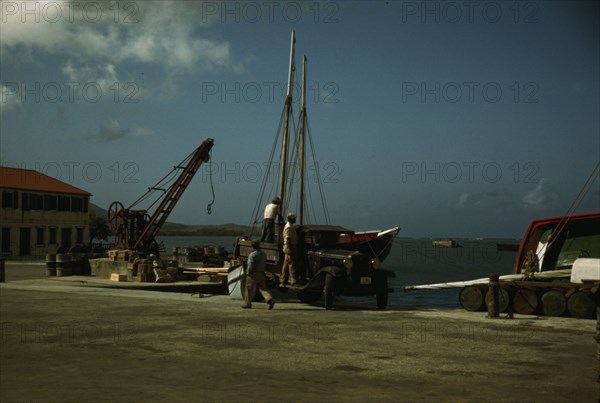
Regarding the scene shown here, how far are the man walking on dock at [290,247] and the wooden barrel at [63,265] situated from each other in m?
15.1

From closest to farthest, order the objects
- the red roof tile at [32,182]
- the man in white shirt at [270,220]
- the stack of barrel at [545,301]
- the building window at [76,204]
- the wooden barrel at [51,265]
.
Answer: the stack of barrel at [545,301], the man in white shirt at [270,220], the wooden barrel at [51,265], the red roof tile at [32,182], the building window at [76,204]

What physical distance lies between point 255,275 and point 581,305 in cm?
745

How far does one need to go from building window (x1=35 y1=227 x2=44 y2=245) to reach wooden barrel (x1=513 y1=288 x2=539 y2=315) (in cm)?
4815

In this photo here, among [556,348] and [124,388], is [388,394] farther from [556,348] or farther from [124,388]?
[556,348]

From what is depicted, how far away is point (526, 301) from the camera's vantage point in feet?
49.0

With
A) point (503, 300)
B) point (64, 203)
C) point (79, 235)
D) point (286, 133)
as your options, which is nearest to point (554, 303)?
point (503, 300)

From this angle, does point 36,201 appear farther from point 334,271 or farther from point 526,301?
point 526,301

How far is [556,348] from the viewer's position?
1012cm

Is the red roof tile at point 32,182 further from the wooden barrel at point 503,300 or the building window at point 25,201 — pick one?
the wooden barrel at point 503,300

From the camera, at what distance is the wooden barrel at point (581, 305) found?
45.9ft

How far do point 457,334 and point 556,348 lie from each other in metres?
1.88

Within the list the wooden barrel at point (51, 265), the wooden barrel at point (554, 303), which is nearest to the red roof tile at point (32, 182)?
the wooden barrel at point (51, 265)

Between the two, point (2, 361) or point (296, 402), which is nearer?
point (296, 402)

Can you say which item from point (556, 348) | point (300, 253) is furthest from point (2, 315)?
point (556, 348)
